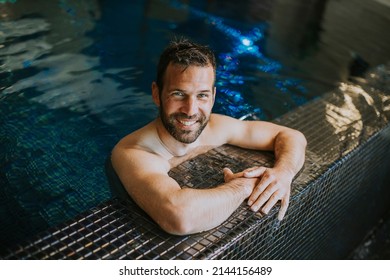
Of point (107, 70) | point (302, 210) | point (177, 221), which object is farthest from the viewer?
point (107, 70)

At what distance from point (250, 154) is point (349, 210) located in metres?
1.09

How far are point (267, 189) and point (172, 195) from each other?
1.93ft

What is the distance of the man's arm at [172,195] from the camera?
199 centimetres

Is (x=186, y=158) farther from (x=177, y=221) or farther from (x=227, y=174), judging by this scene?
(x=177, y=221)

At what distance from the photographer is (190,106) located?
2.30 metres

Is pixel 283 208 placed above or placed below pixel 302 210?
above

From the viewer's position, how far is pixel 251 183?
2355 millimetres

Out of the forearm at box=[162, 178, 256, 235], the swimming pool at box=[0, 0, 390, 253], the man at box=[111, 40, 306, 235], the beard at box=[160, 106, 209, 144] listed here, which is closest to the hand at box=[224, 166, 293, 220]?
the man at box=[111, 40, 306, 235]

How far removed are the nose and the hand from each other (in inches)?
15.7

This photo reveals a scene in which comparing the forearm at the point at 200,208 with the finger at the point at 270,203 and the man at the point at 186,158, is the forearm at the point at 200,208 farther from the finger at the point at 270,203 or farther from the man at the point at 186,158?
the finger at the point at 270,203

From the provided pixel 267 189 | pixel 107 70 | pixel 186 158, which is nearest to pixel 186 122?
pixel 186 158

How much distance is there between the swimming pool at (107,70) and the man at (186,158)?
701 millimetres

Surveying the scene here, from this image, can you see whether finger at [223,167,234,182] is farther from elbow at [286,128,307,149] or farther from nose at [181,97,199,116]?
elbow at [286,128,307,149]
